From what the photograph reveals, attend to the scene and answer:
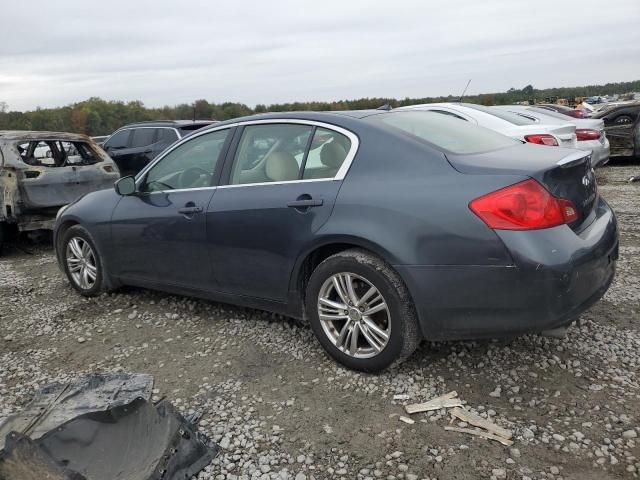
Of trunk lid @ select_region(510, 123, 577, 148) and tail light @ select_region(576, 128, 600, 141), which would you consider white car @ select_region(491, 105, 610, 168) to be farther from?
trunk lid @ select_region(510, 123, 577, 148)

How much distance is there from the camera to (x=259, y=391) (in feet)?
10.6

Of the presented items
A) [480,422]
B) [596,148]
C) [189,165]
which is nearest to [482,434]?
[480,422]

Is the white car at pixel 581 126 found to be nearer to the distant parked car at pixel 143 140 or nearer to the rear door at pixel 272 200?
the distant parked car at pixel 143 140

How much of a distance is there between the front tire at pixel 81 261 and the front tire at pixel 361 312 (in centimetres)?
239

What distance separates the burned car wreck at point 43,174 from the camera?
21.7 ft

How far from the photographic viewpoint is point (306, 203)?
3.36 meters

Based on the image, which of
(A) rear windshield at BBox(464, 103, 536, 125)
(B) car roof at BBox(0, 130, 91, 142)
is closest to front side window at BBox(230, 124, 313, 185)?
(B) car roof at BBox(0, 130, 91, 142)

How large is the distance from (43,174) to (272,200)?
461cm

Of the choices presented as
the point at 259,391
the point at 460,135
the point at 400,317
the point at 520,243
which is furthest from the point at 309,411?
the point at 460,135

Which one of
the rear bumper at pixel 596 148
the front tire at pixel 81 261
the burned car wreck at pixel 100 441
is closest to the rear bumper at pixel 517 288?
the burned car wreck at pixel 100 441

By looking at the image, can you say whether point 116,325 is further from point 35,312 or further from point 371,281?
point 371,281

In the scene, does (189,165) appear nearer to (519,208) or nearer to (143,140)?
(519,208)

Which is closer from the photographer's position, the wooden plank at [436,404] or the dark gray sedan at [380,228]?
the dark gray sedan at [380,228]

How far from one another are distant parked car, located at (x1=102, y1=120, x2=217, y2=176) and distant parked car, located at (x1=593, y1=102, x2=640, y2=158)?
8.82 m
